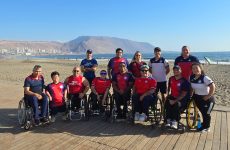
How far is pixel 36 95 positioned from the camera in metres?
5.04

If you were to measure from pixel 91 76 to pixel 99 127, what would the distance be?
5.08 ft

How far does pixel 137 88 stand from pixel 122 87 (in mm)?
360

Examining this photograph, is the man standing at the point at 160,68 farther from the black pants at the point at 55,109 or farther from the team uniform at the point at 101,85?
the black pants at the point at 55,109

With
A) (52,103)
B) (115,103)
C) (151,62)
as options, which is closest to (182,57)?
(151,62)

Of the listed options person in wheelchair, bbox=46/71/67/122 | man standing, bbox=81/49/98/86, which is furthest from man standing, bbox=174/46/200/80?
person in wheelchair, bbox=46/71/67/122

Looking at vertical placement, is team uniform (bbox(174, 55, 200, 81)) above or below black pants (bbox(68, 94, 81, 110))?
above


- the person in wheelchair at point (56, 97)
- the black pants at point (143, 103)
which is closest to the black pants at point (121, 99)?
the black pants at point (143, 103)

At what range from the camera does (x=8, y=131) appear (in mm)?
4918

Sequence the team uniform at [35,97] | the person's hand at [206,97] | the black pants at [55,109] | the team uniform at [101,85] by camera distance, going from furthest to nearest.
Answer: the team uniform at [101,85], the black pants at [55,109], the team uniform at [35,97], the person's hand at [206,97]

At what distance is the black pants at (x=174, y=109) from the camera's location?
16.1 ft

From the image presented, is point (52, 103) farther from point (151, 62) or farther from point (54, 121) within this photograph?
point (151, 62)

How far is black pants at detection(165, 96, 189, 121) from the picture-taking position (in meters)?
4.92

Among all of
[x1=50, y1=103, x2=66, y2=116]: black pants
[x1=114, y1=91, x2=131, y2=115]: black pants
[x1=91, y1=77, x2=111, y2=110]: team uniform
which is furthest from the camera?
[x1=91, y1=77, x2=111, y2=110]: team uniform

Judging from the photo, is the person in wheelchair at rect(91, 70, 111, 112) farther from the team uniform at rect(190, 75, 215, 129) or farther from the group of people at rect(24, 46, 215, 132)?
the team uniform at rect(190, 75, 215, 129)
